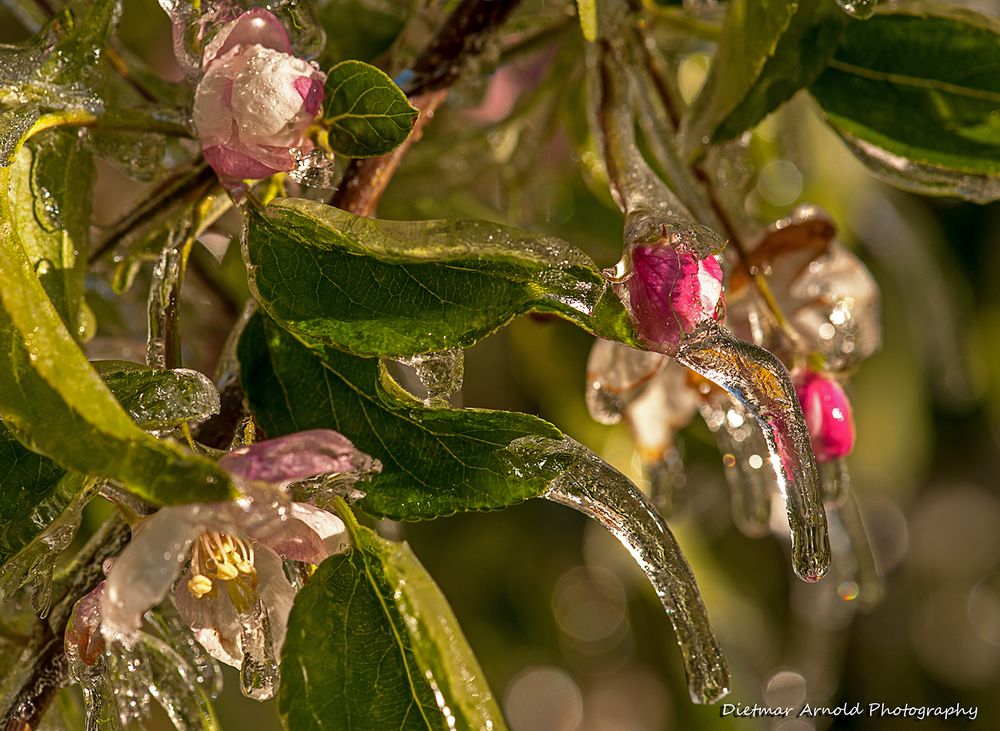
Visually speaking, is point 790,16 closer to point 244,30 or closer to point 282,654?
point 244,30

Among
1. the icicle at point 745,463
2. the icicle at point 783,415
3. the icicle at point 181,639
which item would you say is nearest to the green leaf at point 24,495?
the icicle at point 181,639

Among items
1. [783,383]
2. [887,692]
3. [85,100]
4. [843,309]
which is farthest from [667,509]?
[887,692]

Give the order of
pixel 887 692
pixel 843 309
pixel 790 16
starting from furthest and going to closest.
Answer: pixel 887 692 < pixel 843 309 < pixel 790 16

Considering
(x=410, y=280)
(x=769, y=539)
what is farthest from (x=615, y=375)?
(x=769, y=539)

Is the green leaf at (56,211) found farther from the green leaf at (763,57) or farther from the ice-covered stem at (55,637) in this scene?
the green leaf at (763,57)

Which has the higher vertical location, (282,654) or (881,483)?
(282,654)
